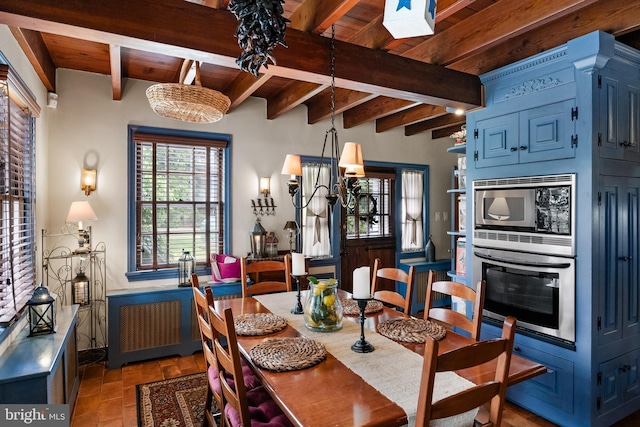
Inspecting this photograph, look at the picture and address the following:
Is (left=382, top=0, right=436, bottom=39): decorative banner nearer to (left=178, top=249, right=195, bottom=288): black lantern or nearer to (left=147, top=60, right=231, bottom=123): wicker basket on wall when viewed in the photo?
(left=147, top=60, right=231, bottom=123): wicker basket on wall

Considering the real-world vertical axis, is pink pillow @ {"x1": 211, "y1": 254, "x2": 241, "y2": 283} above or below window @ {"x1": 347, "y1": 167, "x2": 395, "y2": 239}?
below

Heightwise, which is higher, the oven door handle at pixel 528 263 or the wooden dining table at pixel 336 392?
the oven door handle at pixel 528 263

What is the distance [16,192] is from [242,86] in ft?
6.58

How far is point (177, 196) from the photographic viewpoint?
4117 millimetres

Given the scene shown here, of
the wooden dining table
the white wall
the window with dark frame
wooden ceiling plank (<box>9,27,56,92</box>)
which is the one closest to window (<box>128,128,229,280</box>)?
the window with dark frame

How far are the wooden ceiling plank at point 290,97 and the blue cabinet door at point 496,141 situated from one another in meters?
1.42

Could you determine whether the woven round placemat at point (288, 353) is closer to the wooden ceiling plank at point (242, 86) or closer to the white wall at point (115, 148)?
the wooden ceiling plank at point (242, 86)

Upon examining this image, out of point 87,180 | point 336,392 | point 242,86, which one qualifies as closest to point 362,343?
point 336,392

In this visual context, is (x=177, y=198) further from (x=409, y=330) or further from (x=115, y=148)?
(x=409, y=330)

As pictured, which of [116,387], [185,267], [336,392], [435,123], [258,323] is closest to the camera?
[336,392]

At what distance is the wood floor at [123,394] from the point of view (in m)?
2.62

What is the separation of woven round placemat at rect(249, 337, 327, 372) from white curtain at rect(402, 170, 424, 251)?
403cm

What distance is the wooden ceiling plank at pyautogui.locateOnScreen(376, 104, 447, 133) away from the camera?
4207 millimetres

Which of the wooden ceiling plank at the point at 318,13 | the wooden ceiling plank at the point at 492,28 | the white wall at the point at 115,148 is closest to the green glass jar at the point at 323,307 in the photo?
the wooden ceiling plank at the point at 318,13
